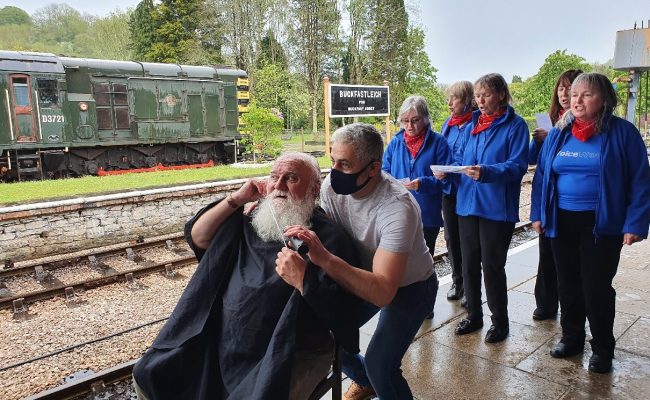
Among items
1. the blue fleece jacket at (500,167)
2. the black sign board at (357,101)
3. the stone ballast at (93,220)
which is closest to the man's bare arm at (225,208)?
the blue fleece jacket at (500,167)

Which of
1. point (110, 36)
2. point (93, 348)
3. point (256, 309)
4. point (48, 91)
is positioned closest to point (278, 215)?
point (256, 309)

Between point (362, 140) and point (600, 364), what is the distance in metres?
2.12

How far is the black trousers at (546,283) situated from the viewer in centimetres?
368

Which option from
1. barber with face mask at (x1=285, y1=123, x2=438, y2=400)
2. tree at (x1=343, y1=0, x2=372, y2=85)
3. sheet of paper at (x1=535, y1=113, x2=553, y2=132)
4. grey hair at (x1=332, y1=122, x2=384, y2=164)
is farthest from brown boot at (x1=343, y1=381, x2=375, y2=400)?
tree at (x1=343, y1=0, x2=372, y2=85)

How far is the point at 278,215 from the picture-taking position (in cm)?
197

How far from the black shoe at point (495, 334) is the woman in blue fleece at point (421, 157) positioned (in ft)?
2.42

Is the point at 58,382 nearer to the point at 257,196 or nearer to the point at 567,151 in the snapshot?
the point at 257,196

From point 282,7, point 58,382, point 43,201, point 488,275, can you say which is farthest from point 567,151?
point 282,7

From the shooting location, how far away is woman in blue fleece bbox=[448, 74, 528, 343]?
306 cm

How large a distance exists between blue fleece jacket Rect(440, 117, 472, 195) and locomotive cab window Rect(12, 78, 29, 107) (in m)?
12.1

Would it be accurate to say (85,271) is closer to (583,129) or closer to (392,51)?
(583,129)

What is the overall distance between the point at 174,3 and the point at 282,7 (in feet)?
22.8

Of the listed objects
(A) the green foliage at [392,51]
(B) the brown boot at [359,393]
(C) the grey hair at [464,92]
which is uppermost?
(A) the green foliage at [392,51]

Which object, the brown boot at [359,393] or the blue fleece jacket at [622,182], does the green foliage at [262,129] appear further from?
the brown boot at [359,393]
